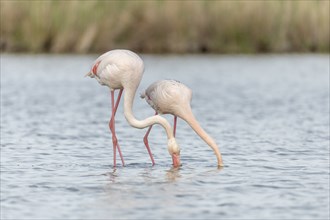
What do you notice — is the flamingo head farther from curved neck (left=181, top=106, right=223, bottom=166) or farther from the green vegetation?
the green vegetation

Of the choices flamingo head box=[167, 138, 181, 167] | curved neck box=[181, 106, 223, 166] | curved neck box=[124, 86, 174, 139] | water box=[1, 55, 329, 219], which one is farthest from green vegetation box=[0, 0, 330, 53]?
flamingo head box=[167, 138, 181, 167]

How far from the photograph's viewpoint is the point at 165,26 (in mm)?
29156

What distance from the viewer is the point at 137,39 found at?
2930 cm

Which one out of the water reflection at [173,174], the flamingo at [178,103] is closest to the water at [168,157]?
the water reflection at [173,174]

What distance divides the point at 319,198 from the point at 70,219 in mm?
2208

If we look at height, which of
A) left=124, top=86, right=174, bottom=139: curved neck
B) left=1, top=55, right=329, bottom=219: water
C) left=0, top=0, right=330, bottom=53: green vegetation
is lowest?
left=0, top=0, right=330, bottom=53: green vegetation

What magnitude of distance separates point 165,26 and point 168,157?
17.9 meters

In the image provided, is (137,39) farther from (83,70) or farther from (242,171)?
(242,171)

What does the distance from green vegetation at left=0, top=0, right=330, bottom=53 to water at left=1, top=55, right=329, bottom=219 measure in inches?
246

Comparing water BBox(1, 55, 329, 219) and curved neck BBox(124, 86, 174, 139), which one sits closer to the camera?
water BBox(1, 55, 329, 219)

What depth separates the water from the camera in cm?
834

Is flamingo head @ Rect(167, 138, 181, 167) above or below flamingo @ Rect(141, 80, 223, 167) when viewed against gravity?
below

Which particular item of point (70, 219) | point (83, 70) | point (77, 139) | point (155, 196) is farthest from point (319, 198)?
point (83, 70)

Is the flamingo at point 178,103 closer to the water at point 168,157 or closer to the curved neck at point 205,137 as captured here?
the curved neck at point 205,137
